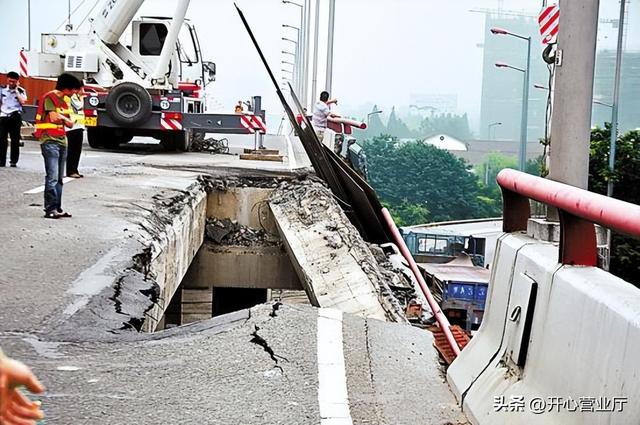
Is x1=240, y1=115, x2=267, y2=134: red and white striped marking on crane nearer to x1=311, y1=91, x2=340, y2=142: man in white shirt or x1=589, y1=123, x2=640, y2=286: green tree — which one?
x1=311, y1=91, x2=340, y2=142: man in white shirt

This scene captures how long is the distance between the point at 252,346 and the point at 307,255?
7.18 m

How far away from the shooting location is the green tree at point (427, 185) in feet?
142

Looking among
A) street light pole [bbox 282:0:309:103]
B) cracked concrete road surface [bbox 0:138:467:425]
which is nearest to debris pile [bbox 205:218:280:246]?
cracked concrete road surface [bbox 0:138:467:425]

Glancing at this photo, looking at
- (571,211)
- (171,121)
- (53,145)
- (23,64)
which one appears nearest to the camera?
(571,211)

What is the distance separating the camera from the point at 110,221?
10922 mm

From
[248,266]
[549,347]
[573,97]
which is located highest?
[573,97]

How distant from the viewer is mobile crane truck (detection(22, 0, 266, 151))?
2202 cm

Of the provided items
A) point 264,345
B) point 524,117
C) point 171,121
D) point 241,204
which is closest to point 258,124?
point 171,121

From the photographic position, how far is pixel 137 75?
23.2 metres

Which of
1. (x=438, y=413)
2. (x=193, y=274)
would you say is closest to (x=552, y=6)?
(x=438, y=413)

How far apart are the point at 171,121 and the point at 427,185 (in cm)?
2339

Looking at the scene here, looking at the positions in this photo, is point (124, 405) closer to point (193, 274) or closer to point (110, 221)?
point (110, 221)

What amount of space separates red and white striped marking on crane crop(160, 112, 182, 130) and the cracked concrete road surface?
13.2m

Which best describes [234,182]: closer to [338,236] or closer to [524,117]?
[338,236]
